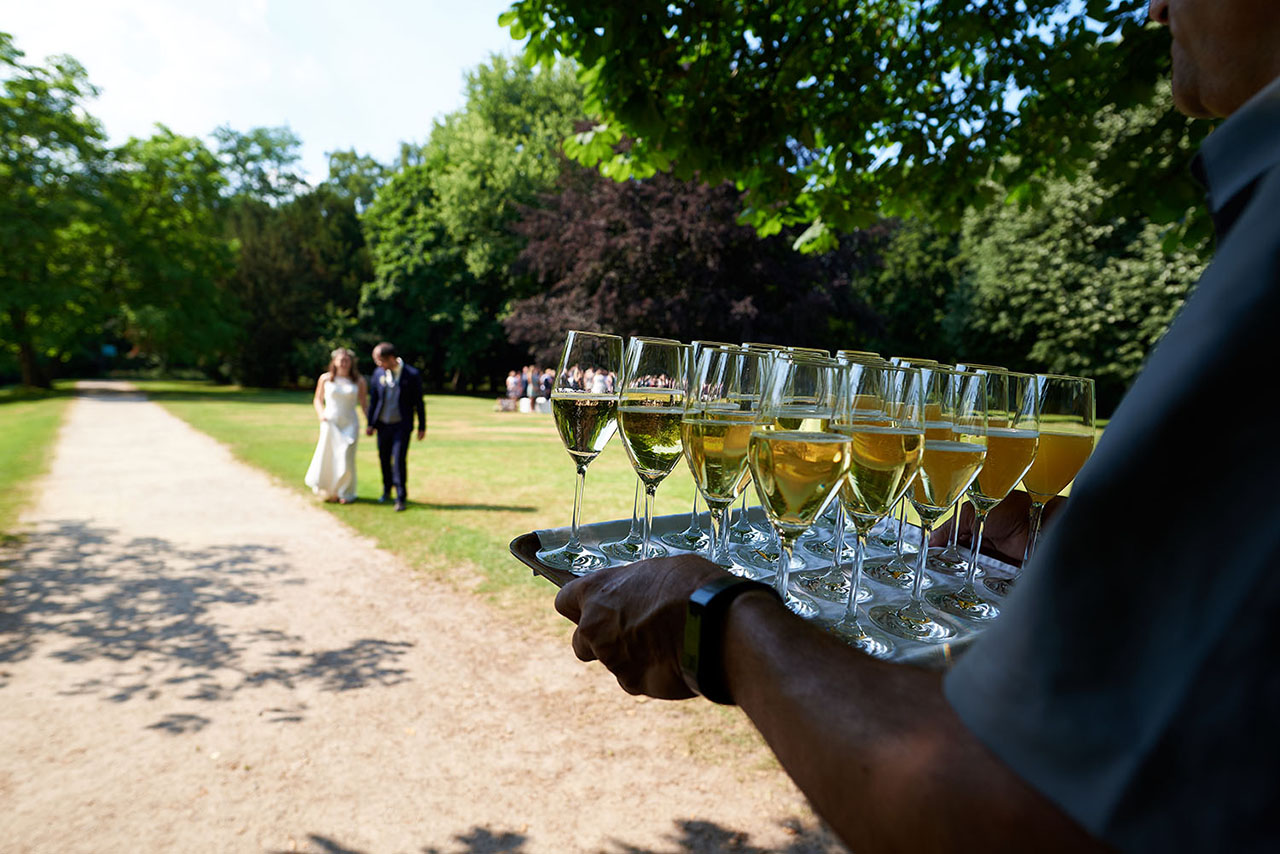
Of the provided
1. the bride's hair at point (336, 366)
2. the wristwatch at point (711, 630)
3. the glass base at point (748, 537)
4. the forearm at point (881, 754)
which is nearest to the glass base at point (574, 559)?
the glass base at point (748, 537)

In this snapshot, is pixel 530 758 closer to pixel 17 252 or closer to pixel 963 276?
pixel 963 276

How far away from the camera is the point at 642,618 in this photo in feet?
4.98

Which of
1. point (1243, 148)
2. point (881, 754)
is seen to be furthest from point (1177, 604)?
point (1243, 148)

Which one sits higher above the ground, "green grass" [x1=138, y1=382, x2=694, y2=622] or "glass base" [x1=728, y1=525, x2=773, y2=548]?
"glass base" [x1=728, y1=525, x2=773, y2=548]

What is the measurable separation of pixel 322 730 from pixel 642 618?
457cm

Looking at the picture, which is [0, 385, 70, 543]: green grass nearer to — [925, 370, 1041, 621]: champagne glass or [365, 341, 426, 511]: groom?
[365, 341, 426, 511]: groom

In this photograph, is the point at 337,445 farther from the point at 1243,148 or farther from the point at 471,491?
the point at 1243,148

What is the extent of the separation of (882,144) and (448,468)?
11974 millimetres

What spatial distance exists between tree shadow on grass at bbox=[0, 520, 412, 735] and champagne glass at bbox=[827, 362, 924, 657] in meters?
4.98

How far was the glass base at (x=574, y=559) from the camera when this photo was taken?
1.98m

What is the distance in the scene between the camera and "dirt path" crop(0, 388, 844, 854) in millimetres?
4117

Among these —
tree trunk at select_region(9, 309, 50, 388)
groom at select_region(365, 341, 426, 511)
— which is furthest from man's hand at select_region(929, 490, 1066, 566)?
tree trunk at select_region(9, 309, 50, 388)

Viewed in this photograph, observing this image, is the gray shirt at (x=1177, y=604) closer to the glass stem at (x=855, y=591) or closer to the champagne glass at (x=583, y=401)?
the glass stem at (x=855, y=591)

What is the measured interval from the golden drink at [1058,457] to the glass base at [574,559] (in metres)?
Result: 1.24
